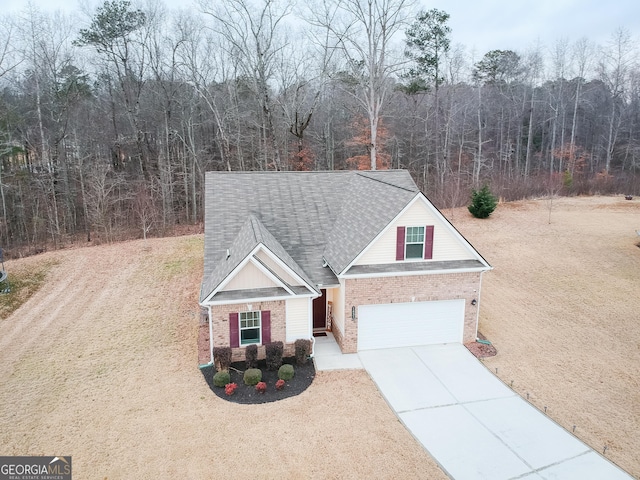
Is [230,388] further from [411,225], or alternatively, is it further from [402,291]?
[411,225]

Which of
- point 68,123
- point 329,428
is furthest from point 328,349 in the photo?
point 68,123

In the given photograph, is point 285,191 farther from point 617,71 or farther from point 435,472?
point 617,71

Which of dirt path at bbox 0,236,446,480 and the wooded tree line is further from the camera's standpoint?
the wooded tree line

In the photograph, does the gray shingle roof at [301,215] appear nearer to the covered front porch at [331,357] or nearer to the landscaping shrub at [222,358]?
the landscaping shrub at [222,358]

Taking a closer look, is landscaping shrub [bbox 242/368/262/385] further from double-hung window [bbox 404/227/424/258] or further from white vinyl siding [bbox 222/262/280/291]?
double-hung window [bbox 404/227/424/258]

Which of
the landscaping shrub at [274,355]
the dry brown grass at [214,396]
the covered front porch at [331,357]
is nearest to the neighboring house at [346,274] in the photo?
the covered front porch at [331,357]

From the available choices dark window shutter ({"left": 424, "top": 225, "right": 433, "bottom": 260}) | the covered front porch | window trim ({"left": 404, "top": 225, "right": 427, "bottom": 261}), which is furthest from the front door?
dark window shutter ({"left": 424, "top": 225, "right": 433, "bottom": 260})

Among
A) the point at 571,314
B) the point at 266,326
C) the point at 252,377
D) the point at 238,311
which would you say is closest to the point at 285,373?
the point at 252,377
